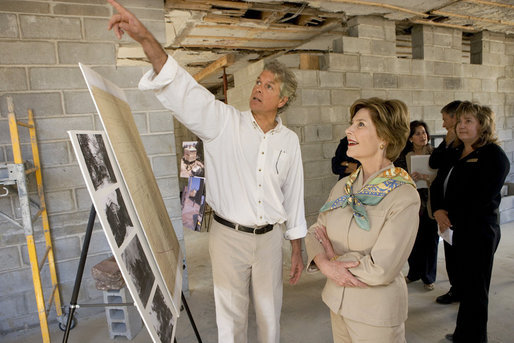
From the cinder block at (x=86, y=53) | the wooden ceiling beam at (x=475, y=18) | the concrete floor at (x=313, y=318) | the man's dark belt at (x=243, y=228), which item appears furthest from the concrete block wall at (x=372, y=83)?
the man's dark belt at (x=243, y=228)

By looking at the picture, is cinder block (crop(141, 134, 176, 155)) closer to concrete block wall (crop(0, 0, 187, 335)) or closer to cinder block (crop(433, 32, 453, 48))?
concrete block wall (crop(0, 0, 187, 335))

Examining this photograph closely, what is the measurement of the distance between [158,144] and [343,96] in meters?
2.07

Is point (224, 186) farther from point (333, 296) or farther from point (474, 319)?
point (474, 319)

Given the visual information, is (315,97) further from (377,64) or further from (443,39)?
(443,39)

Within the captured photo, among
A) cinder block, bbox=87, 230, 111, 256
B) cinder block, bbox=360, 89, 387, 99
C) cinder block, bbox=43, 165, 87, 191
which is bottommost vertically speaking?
cinder block, bbox=87, 230, 111, 256

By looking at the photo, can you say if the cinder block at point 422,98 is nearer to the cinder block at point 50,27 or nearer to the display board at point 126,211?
the cinder block at point 50,27

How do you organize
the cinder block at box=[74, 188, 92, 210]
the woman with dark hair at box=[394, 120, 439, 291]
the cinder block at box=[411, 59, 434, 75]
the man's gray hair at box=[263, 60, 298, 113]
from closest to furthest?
the man's gray hair at box=[263, 60, 298, 113] → the cinder block at box=[74, 188, 92, 210] → the woman with dark hair at box=[394, 120, 439, 291] → the cinder block at box=[411, 59, 434, 75]

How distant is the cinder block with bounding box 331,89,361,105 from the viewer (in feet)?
11.9

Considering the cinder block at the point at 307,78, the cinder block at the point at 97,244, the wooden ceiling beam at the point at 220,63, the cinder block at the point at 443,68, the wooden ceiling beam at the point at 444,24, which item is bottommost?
the cinder block at the point at 97,244

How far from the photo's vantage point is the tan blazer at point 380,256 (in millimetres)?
1166

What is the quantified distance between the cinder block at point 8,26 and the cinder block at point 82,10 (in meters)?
0.28

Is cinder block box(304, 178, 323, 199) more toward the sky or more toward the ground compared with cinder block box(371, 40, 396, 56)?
more toward the ground

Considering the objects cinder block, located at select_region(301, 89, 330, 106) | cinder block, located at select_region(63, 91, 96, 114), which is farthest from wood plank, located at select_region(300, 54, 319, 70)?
cinder block, located at select_region(63, 91, 96, 114)

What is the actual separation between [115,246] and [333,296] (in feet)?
2.98
